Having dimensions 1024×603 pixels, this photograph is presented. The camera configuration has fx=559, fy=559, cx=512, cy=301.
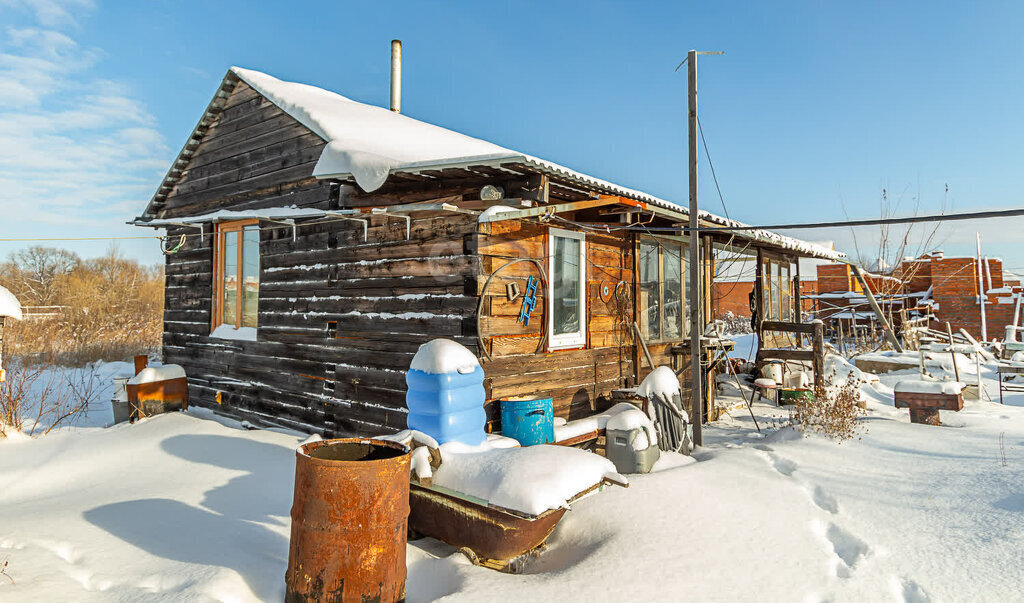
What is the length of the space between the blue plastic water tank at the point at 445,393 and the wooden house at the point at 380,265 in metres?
0.92

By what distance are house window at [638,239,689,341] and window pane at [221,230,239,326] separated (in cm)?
656

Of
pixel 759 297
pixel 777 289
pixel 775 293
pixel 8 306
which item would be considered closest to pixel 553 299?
pixel 759 297

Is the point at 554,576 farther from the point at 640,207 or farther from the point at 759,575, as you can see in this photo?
the point at 640,207

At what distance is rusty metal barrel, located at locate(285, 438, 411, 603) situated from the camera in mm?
3117

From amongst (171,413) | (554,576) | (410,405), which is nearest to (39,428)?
(171,413)

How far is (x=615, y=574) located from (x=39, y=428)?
9.83 m

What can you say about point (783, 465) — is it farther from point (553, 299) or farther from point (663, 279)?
point (663, 279)

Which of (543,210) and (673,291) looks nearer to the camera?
(543,210)

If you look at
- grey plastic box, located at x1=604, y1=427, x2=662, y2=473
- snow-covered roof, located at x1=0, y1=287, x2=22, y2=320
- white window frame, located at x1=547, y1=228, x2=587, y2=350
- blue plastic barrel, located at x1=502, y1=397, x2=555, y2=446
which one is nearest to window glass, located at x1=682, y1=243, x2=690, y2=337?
white window frame, located at x1=547, y1=228, x2=587, y2=350

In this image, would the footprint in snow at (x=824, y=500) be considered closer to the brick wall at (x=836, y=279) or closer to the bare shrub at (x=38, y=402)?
the bare shrub at (x=38, y=402)

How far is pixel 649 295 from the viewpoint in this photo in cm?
902

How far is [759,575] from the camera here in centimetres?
372

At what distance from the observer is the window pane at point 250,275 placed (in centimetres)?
885

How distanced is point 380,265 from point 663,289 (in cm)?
479
